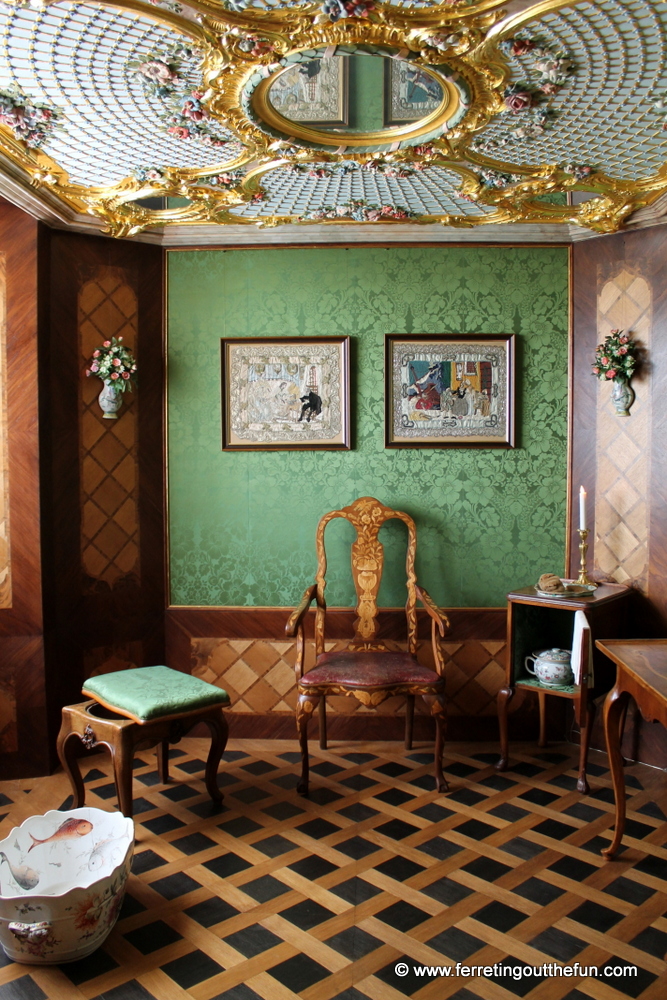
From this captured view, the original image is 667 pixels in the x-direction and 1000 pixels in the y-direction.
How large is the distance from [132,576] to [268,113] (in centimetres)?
259

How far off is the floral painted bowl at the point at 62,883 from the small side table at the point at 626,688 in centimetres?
182

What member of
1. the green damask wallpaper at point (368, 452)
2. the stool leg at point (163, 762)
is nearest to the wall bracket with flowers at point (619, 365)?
the green damask wallpaper at point (368, 452)

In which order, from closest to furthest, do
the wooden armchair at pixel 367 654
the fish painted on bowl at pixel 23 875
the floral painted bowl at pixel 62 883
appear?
the floral painted bowl at pixel 62 883 → the fish painted on bowl at pixel 23 875 → the wooden armchair at pixel 367 654

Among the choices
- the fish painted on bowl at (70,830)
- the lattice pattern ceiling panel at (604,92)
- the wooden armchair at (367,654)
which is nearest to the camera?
the lattice pattern ceiling panel at (604,92)

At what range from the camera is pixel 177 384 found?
14.5ft

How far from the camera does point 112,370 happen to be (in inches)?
161

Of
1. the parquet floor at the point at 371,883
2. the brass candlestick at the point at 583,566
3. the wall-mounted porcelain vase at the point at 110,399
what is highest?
the wall-mounted porcelain vase at the point at 110,399

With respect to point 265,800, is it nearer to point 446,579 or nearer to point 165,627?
point 165,627

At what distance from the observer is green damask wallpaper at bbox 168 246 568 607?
4.34m

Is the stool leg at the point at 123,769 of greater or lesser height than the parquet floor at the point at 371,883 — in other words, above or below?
above

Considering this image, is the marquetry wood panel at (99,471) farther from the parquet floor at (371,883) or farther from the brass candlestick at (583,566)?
the brass candlestick at (583,566)

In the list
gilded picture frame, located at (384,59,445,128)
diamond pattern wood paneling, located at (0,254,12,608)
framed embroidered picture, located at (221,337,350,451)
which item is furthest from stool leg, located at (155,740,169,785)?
gilded picture frame, located at (384,59,445,128)

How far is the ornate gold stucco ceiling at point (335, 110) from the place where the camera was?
86.9 inches

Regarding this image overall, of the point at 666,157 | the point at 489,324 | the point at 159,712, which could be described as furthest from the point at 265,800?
the point at 666,157
